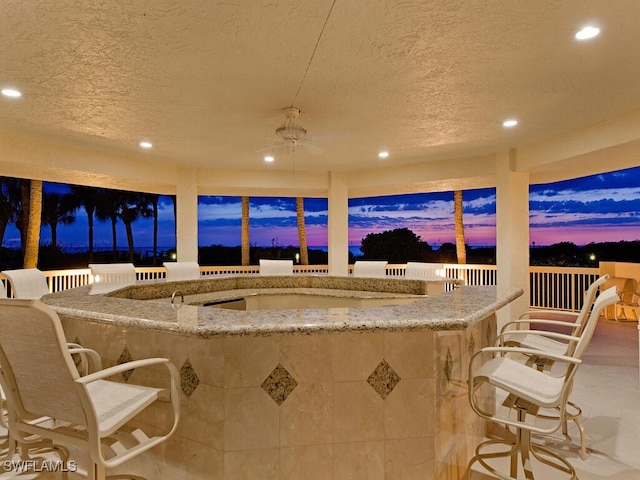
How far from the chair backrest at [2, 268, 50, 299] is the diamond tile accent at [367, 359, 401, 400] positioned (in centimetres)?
275

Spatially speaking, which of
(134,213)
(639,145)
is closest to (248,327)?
(639,145)

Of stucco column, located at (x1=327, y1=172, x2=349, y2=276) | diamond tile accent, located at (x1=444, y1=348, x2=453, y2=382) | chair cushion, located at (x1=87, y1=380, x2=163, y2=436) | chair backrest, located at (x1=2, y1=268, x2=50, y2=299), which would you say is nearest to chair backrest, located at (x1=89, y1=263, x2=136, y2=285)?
chair backrest, located at (x1=2, y1=268, x2=50, y2=299)

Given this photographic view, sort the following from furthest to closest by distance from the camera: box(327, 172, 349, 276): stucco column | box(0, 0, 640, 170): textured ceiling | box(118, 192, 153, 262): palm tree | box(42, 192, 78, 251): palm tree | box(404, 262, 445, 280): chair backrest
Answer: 1. box(118, 192, 153, 262): palm tree
2. box(42, 192, 78, 251): palm tree
3. box(327, 172, 349, 276): stucco column
4. box(404, 262, 445, 280): chair backrest
5. box(0, 0, 640, 170): textured ceiling

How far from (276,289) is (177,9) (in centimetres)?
269

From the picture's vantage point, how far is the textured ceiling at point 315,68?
7.28 feet

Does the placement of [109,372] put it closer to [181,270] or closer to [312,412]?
[312,412]

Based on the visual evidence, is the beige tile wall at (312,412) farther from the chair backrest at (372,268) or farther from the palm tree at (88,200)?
the palm tree at (88,200)

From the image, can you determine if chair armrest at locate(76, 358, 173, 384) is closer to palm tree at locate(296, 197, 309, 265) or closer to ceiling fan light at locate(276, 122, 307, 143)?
ceiling fan light at locate(276, 122, 307, 143)

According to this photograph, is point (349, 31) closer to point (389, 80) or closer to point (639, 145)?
point (389, 80)

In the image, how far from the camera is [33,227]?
718 centimetres

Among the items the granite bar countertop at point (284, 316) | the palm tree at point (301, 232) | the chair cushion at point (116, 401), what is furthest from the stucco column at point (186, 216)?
the chair cushion at point (116, 401)

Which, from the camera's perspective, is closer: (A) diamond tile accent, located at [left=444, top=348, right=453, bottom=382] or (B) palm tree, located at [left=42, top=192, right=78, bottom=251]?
(A) diamond tile accent, located at [left=444, top=348, right=453, bottom=382]

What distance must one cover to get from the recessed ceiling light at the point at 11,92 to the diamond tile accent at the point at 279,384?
3.49 meters

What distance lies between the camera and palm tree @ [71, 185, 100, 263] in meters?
9.93
